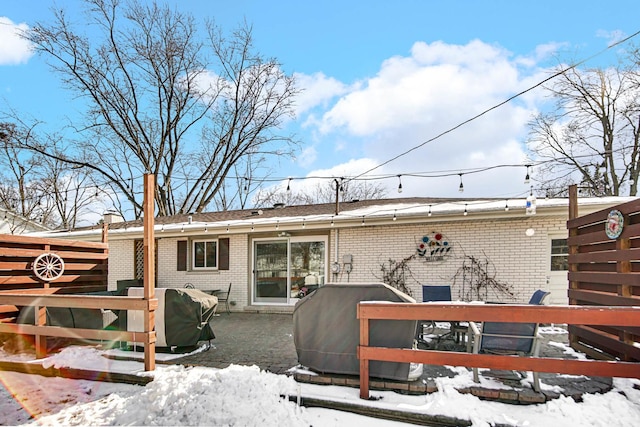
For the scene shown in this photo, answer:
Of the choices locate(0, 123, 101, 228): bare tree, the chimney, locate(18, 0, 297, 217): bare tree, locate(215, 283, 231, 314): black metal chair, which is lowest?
locate(215, 283, 231, 314): black metal chair

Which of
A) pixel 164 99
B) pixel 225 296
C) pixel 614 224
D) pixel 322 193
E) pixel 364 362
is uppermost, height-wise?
pixel 164 99

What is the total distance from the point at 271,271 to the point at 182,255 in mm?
2787

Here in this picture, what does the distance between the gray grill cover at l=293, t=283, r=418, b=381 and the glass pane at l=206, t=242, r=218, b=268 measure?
6.22 metres

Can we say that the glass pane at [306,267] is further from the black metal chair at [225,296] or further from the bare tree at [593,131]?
the bare tree at [593,131]

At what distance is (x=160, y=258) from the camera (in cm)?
1007

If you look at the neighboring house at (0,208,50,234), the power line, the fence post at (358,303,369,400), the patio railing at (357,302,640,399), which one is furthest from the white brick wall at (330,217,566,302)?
the neighboring house at (0,208,50,234)

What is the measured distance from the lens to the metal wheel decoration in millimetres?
5497

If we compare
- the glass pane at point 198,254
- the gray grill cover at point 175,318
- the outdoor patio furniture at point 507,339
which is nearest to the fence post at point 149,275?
the gray grill cover at point 175,318

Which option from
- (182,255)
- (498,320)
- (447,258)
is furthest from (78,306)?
(447,258)

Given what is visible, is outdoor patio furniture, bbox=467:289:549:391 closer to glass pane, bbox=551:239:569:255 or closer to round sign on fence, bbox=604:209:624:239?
round sign on fence, bbox=604:209:624:239

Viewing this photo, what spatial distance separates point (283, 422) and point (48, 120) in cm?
1838

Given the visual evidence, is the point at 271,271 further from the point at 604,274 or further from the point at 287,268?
the point at 604,274

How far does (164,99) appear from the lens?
1816cm

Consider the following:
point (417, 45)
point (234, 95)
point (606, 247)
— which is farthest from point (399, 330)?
point (234, 95)
